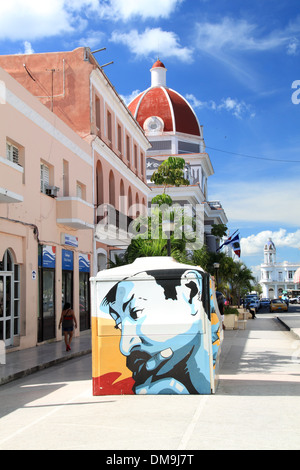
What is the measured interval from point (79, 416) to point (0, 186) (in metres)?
8.59

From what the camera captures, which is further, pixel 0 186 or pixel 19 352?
pixel 19 352

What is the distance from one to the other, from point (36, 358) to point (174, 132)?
44.9 metres

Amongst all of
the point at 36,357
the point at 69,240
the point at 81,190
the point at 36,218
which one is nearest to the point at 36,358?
the point at 36,357

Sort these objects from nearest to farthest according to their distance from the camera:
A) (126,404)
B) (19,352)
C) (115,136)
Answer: (126,404), (19,352), (115,136)

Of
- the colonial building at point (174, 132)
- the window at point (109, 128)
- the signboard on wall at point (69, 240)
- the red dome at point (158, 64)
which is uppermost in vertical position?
the red dome at point (158, 64)

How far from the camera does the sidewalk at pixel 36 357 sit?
1259 centimetres

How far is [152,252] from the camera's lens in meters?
19.1

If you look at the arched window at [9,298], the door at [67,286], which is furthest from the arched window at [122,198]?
the arched window at [9,298]

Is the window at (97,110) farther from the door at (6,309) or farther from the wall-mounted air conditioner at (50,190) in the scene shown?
the door at (6,309)

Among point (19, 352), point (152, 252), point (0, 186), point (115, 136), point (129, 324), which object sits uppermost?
point (115, 136)

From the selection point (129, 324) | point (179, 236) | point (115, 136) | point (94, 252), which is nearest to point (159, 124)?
point (115, 136)

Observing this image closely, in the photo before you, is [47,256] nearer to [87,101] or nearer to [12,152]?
[12,152]

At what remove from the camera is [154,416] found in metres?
7.43
